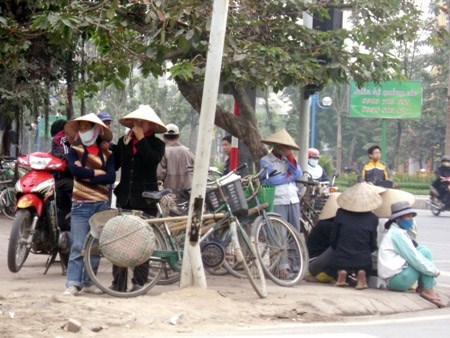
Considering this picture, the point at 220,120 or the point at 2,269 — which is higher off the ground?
the point at 220,120

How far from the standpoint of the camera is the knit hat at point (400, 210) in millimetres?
10461

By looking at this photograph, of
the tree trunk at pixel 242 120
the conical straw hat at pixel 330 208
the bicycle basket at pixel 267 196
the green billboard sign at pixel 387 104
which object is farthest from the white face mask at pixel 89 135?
the green billboard sign at pixel 387 104

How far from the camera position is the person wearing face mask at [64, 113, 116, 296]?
931 cm

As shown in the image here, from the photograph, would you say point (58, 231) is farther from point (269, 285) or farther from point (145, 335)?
point (145, 335)

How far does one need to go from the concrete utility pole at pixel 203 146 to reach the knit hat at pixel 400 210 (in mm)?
2432

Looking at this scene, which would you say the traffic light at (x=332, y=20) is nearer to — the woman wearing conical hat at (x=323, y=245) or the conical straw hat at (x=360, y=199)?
the woman wearing conical hat at (x=323, y=245)

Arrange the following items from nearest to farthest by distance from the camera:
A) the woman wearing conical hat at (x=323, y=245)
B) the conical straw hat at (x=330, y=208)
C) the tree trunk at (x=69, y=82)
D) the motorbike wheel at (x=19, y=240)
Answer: the motorbike wheel at (x=19, y=240)
the woman wearing conical hat at (x=323, y=245)
the conical straw hat at (x=330, y=208)
the tree trunk at (x=69, y=82)

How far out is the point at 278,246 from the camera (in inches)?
407

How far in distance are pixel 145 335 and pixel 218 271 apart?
3.31m

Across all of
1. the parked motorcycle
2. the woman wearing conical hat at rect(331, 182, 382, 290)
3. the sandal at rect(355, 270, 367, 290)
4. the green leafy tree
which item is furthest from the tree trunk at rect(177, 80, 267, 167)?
the parked motorcycle

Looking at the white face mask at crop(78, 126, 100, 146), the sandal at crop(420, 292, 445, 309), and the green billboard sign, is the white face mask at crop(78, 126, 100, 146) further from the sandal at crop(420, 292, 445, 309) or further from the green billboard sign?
the green billboard sign

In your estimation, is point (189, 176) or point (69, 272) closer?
point (69, 272)

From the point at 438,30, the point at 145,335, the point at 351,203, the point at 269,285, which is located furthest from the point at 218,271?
the point at 438,30

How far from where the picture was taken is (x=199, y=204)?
905 cm
